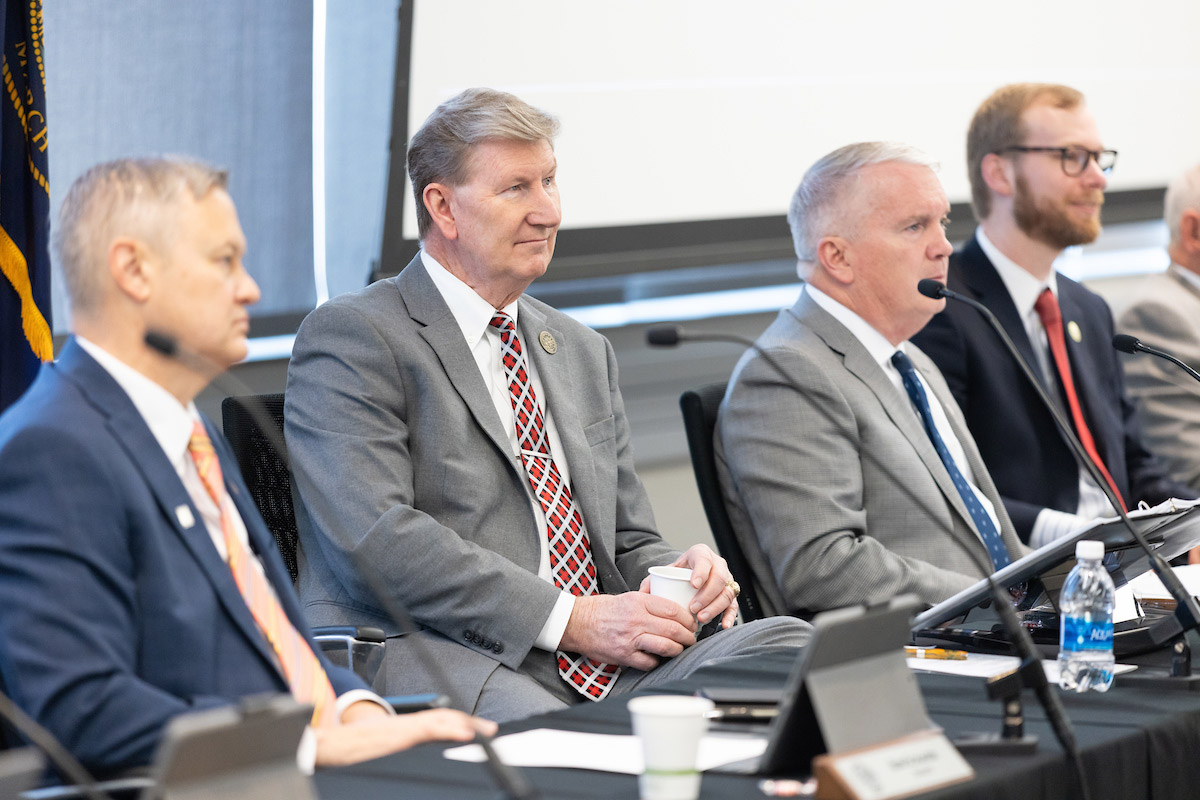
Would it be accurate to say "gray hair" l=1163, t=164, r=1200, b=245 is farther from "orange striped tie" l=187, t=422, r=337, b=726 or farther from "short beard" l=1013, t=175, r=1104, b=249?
"orange striped tie" l=187, t=422, r=337, b=726

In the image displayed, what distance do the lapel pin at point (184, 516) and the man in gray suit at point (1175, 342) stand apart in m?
2.95

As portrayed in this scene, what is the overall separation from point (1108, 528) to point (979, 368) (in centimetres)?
143

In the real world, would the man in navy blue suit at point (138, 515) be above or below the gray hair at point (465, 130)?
below

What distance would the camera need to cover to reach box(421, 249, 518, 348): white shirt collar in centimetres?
246

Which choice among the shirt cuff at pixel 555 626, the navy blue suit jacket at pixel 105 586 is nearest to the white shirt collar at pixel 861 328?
the shirt cuff at pixel 555 626

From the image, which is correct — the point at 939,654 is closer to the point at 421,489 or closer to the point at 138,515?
the point at 421,489

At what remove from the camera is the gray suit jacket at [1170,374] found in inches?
145

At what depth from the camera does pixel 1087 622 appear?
5.88ft

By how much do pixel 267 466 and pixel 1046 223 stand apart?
212 centimetres

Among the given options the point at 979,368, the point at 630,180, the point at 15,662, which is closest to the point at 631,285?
the point at 630,180

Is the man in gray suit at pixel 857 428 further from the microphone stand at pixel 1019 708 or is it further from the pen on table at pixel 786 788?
the pen on table at pixel 786 788

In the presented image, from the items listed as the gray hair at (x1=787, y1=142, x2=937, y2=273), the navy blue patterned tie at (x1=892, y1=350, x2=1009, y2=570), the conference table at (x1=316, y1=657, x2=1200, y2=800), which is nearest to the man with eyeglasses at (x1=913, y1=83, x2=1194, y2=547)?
the navy blue patterned tie at (x1=892, y1=350, x2=1009, y2=570)

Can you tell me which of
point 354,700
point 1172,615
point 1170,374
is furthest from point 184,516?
point 1170,374

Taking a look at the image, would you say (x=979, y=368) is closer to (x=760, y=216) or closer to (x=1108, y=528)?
(x=760, y=216)
